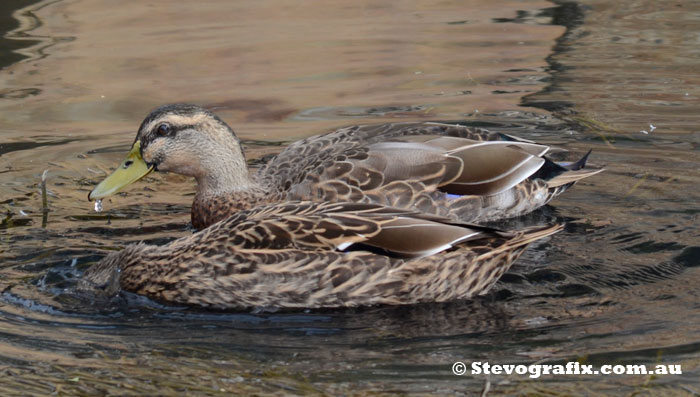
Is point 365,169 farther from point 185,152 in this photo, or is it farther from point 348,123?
point 348,123

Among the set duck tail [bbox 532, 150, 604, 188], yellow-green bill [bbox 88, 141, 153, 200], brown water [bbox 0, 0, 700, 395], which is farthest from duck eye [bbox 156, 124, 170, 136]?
duck tail [bbox 532, 150, 604, 188]

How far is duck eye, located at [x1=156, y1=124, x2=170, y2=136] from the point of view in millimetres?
7992

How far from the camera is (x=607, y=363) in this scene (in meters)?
5.22

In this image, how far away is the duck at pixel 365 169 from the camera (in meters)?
7.96

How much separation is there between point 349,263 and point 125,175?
2.37m

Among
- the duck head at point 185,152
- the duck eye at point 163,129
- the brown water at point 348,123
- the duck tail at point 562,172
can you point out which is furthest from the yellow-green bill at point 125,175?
the duck tail at point 562,172

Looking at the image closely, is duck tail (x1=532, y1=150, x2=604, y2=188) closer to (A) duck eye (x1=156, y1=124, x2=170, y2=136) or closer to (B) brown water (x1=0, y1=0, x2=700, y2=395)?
(B) brown water (x1=0, y1=0, x2=700, y2=395)

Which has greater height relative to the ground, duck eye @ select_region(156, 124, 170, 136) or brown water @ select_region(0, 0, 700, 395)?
duck eye @ select_region(156, 124, 170, 136)

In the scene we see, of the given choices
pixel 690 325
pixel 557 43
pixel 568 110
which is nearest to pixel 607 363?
pixel 690 325

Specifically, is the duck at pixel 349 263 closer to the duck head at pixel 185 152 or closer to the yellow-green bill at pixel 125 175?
the yellow-green bill at pixel 125 175

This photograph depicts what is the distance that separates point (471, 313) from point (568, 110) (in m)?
4.76

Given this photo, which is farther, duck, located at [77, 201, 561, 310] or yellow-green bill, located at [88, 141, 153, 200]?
yellow-green bill, located at [88, 141, 153, 200]

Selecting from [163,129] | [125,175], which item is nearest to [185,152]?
[163,129]

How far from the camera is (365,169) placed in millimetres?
8000
